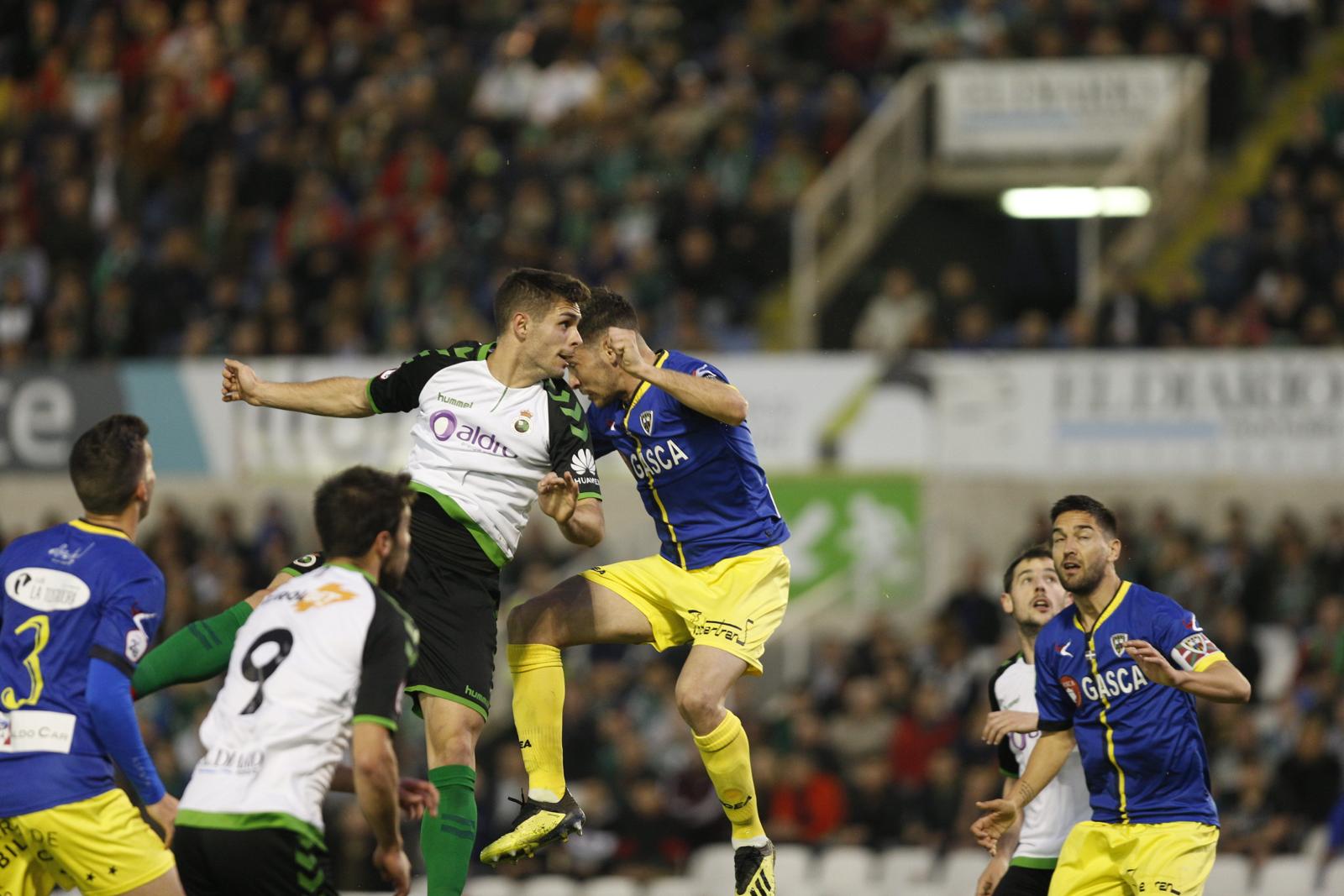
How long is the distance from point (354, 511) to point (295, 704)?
698 mm

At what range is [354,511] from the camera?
681 centimetres

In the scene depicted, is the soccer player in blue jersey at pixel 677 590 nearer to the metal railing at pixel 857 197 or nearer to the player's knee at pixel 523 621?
the player's knee at pixel 523 621

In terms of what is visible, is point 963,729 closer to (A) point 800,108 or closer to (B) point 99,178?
(A) point 800,108

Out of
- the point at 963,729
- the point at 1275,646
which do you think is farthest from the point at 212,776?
the point at 1275,646

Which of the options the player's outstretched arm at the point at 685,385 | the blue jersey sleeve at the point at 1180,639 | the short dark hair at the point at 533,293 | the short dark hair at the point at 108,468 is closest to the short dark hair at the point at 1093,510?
the blue jersey sleeve at the point at 1180,639

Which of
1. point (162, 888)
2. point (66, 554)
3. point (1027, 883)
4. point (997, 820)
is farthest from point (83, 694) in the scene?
point (1027, 883)

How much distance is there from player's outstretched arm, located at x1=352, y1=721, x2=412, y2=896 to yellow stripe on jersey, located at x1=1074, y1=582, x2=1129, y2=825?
3.61 metres

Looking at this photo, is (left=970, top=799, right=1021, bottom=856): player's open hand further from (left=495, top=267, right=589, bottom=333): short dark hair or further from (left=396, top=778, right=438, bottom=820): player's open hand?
(left=495, top=267, right=589, bottom=333): short dark hair

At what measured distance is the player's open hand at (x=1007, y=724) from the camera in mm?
9062

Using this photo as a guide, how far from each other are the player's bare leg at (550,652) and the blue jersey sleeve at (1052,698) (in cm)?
182

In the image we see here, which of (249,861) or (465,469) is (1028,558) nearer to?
(465,469)

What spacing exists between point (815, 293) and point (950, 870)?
8.39 meters

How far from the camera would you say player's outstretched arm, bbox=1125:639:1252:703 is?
26.5ft

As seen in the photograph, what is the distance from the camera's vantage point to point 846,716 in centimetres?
1655
